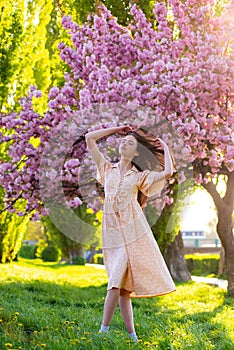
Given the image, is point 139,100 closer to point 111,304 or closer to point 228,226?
point 228,226

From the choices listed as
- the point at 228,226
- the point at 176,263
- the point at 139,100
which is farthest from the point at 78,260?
the point at 139,100

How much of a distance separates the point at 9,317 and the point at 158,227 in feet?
30.2

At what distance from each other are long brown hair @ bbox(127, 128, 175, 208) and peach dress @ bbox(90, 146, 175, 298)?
0.25 metres

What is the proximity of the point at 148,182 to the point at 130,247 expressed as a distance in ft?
1.98

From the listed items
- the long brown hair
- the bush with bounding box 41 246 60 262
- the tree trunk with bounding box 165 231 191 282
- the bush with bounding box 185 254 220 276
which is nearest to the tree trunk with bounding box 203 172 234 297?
the tree trunk with bounding box 165 231 191 282

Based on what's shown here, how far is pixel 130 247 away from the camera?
4746mm

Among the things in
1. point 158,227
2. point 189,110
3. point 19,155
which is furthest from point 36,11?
point 189,110

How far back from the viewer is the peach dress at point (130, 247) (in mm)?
4734

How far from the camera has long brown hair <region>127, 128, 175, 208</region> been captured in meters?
5.13

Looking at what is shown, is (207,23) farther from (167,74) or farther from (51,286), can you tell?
(51,286)

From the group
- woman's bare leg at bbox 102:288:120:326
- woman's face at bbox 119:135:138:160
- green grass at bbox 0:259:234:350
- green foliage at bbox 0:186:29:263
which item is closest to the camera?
green grass at bbox 0:259:234:350

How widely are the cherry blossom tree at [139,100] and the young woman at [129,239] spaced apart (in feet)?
9.28

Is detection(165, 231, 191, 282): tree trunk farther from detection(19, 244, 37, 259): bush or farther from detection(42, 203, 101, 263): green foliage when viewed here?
detection(19, 244, 37, 259): bush

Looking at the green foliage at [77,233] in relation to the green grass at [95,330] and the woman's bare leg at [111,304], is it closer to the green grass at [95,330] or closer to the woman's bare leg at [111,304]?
the green grass at [95,330]
